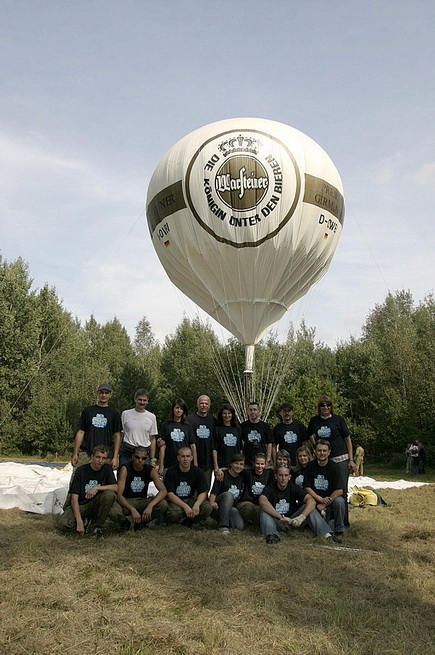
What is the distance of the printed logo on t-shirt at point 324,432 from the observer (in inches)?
303

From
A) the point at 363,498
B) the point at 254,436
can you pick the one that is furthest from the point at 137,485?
the point at 363,498

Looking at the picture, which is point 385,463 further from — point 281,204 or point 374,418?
point 281,204

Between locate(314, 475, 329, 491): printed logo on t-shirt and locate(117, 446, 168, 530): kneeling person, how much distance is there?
75.9 inches

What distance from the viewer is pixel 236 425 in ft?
25.7

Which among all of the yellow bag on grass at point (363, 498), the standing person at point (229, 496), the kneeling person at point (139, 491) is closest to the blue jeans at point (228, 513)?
the standing person at point (229, 496)

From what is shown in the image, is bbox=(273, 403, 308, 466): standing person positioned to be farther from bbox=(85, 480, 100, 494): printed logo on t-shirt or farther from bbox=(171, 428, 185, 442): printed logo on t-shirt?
bbox=(85, 480, 100, 494): printed logo on t-shirt

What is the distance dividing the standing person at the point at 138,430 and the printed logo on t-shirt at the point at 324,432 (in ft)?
7.79

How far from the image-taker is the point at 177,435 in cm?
739

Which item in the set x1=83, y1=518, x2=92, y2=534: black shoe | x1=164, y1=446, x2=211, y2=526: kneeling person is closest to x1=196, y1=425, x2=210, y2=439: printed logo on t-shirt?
x1=164, y1=446, x2=211, y2=526: kneeling person

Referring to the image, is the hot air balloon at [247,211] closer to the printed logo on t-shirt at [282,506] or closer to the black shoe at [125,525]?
the printed logo on t-shirt at [282,506]

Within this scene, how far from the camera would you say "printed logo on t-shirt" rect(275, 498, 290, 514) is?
22.0 feet

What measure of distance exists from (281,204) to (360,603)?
422 inches

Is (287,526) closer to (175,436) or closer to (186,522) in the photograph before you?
(186,522)

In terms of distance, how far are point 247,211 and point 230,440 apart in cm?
728
